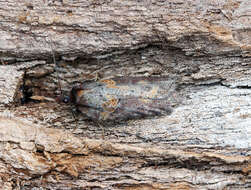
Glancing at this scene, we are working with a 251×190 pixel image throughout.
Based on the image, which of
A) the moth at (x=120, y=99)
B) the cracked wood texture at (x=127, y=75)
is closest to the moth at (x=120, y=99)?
the moth at (x=120, y=99)

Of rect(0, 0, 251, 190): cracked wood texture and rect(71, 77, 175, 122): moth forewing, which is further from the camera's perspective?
rect(71, 77, 175, 122): moth forewing

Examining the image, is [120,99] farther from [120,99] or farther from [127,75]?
[127,75]

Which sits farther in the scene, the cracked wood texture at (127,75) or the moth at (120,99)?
the moth at (120,99)

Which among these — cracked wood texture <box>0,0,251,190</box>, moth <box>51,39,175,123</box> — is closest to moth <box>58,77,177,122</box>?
moth <box>51,39,175,123</box>

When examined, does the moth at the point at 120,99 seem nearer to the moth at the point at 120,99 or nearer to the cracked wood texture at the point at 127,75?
the moth at the point at 120,99

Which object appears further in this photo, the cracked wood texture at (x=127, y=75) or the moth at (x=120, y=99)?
the moth at (x=120, y=99)

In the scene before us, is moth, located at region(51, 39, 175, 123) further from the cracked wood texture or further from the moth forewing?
the cracked wood texture
